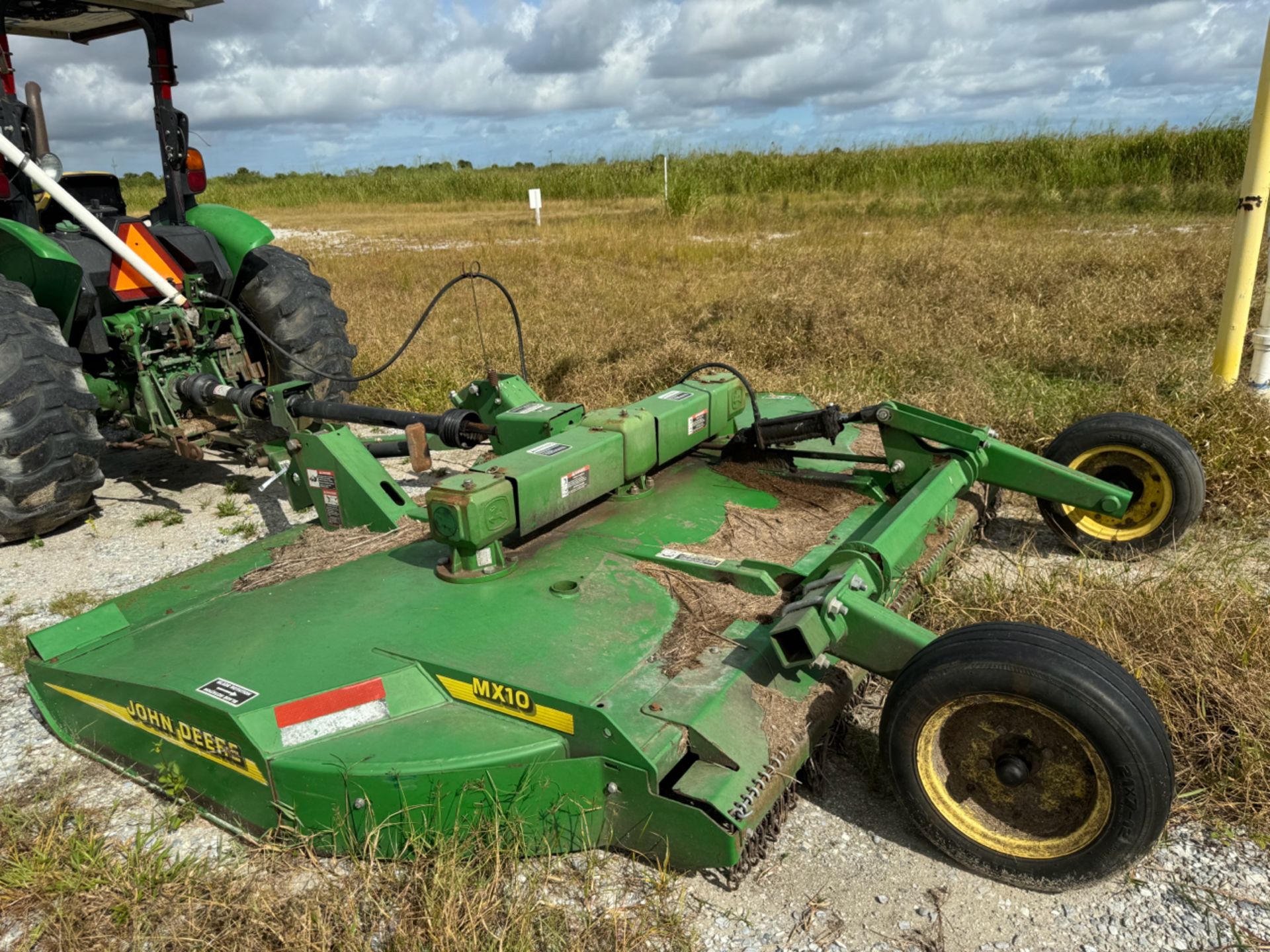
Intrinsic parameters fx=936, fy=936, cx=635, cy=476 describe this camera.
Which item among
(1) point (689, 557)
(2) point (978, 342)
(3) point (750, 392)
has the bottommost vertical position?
(1) point (689, 557)

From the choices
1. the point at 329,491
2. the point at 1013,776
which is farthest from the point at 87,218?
the point at 1013,776

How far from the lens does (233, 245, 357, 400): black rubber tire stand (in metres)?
5.68

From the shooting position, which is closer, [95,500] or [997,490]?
[997,490]

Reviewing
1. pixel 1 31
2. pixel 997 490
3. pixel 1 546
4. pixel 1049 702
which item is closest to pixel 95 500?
pixel 1 546

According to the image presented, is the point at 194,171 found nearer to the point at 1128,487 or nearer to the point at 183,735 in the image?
the point at 183,735

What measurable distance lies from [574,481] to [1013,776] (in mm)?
1682

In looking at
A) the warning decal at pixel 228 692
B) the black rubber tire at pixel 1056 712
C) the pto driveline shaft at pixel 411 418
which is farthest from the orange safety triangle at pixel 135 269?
the black rubber tire at pixel 1056 712

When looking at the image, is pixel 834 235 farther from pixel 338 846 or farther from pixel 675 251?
pixel 338 846

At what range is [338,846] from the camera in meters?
2.42

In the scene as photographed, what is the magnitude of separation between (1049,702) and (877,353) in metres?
5.06

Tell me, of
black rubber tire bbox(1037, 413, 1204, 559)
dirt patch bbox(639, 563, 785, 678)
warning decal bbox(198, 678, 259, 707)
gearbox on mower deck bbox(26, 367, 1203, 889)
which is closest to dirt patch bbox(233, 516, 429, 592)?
gearbox on mower deck bbox(26, 367, 1203, 889)

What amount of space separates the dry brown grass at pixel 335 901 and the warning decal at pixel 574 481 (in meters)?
1.24

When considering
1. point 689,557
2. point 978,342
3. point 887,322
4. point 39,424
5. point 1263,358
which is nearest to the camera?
point 689,557

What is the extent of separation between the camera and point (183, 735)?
8.53 feet
